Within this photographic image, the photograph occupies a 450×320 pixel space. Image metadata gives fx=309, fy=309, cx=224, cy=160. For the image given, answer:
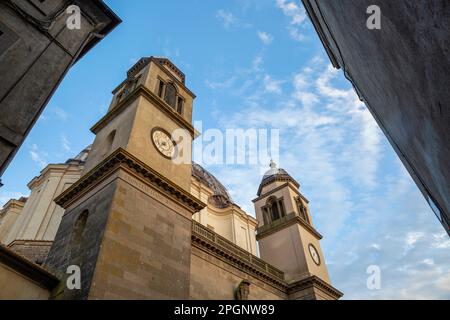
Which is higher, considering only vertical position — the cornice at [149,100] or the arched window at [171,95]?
the arched window at [171,95]

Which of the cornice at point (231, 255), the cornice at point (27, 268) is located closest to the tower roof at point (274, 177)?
the cornice at point (231, 255)

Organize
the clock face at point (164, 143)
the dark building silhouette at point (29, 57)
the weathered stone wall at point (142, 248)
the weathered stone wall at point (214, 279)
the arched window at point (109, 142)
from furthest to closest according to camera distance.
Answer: the arched window at point (109, 142)
the clock face at point (164, 143)
the weathered stone wall at point (214, 279)
the weathered stone wall at point (142, 248)
the dark building silhouette at point (29, 57)

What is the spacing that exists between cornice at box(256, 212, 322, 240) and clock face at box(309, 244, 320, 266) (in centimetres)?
150

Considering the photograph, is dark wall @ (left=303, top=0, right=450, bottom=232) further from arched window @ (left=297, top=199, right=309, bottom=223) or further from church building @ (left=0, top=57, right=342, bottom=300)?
arched window @ (left=297, top=199, right=309, bottom=223)

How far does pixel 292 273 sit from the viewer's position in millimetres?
21656

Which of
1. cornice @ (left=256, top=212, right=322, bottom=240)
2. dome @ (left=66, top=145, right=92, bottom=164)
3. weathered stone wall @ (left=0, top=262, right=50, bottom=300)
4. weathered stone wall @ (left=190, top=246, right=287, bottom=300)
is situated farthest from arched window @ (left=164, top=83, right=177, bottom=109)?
dome @ (left=66, top=145, right=92, bottom=164)

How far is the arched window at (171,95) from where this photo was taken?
17941 millimetres

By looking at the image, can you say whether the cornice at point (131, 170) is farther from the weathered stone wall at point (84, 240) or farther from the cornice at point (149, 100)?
the cornice at point (149, 100)

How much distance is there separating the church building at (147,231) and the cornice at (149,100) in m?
0.05

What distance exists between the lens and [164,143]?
15.3m

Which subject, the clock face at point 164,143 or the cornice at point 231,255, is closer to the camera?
the clock face at point 164,143

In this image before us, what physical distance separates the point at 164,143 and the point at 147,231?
5.14 metres
